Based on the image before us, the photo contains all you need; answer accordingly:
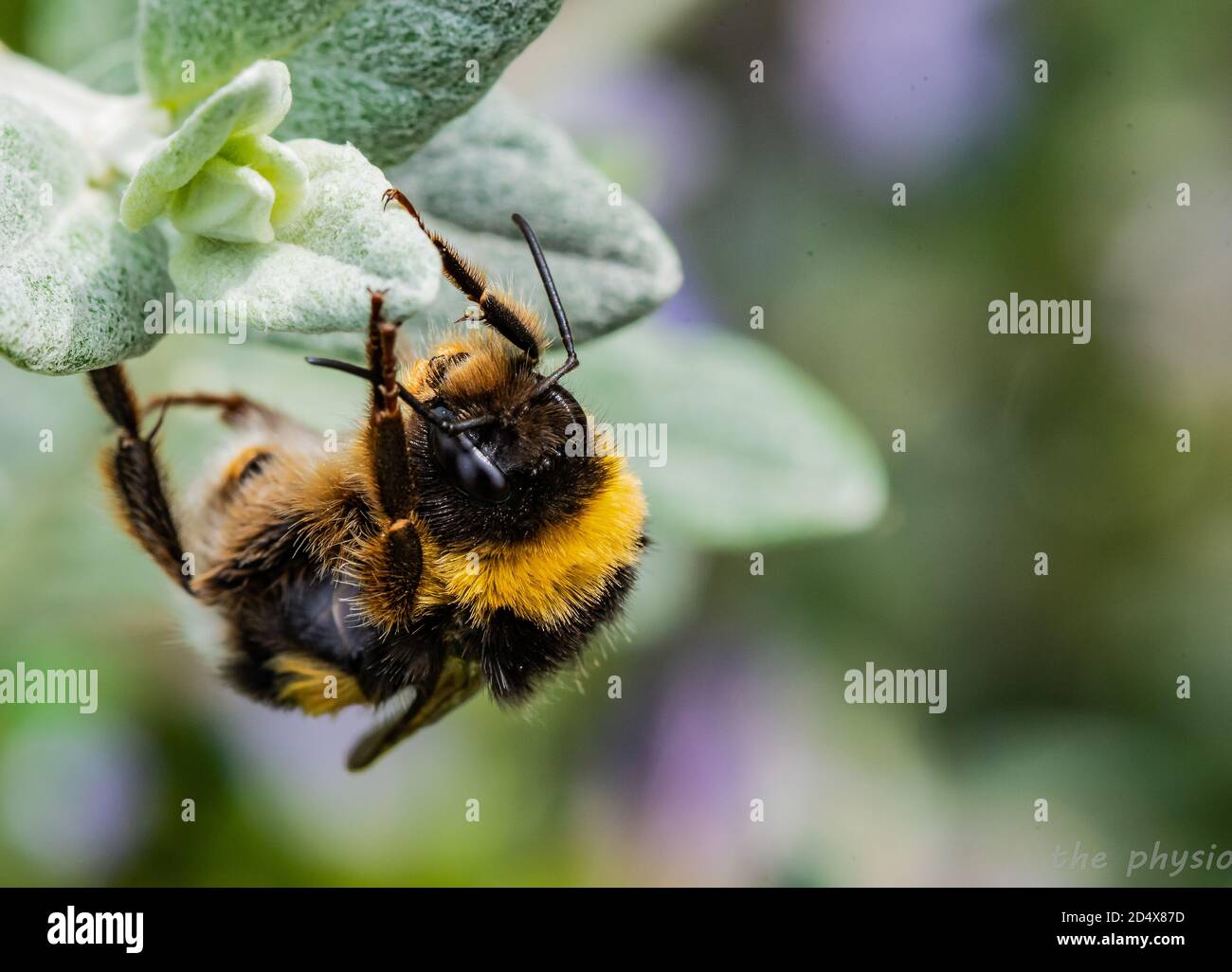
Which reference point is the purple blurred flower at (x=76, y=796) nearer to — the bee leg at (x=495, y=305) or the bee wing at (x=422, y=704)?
the bee wing at (x=422, y=704)

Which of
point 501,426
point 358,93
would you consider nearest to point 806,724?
point 501,426

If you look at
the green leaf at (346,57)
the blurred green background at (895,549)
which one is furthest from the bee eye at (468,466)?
the blurred green background at (895,549)

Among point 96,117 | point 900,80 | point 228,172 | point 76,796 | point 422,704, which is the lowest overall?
point 76,796

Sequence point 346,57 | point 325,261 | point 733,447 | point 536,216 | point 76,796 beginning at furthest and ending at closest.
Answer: point 76,796 < point 733,447 < point 536,216 < point 346,57 < point 325,261

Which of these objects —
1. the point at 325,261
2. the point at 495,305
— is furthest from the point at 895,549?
the point at 325,261

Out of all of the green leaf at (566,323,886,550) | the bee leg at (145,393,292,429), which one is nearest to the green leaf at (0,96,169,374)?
the bee leg at (145,393,292,429)

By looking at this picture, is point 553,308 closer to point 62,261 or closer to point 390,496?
point 390,496
